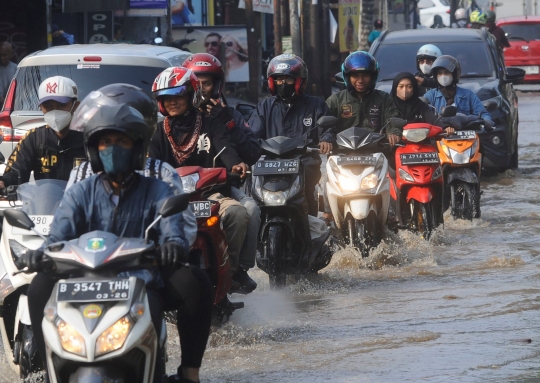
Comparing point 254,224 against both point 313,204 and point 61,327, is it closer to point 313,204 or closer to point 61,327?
Result: point 313,204

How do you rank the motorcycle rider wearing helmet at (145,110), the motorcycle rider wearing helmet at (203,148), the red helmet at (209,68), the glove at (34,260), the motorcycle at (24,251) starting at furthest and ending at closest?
the red helmet at (209,68)
the motorcycle rider wearing helmet at (203,148)
the motorcycle at (24,251)
the motorcycle rider wearing helmet at (145,110)
the glove at (34,260)

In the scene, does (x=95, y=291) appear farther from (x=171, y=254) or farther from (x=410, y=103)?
(x=410, y=103)

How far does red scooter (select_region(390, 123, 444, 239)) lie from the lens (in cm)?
1079

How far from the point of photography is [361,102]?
10523 millimetres

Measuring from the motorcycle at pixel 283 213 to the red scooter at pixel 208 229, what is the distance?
5.51ft

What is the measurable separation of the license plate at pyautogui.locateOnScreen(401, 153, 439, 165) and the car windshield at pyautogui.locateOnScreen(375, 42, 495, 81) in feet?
14.5

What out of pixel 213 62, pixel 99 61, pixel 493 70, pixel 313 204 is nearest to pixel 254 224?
pixel 213 62

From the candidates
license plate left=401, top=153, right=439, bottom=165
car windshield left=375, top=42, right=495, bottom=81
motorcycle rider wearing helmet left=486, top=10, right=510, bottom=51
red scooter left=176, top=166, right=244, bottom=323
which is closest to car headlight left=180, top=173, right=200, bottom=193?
red scooter left=176, top=166, right=244, bottom=323

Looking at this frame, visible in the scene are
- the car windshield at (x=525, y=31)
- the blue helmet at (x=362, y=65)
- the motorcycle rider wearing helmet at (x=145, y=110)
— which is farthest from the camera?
the car windshield at (x=525, y=31)

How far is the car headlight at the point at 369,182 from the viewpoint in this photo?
9695 millimetres

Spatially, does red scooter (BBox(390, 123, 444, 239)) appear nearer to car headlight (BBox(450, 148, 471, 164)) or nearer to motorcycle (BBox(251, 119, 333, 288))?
car headlight (BBox(450, 148, 471, 164))

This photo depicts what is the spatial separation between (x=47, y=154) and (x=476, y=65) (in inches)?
360

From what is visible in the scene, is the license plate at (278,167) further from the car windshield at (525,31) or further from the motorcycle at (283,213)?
the car windshield at (525,31)

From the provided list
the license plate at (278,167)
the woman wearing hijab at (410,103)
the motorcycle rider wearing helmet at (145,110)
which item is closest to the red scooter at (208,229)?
the motorcycle rider wearing helmet at (145,110)
